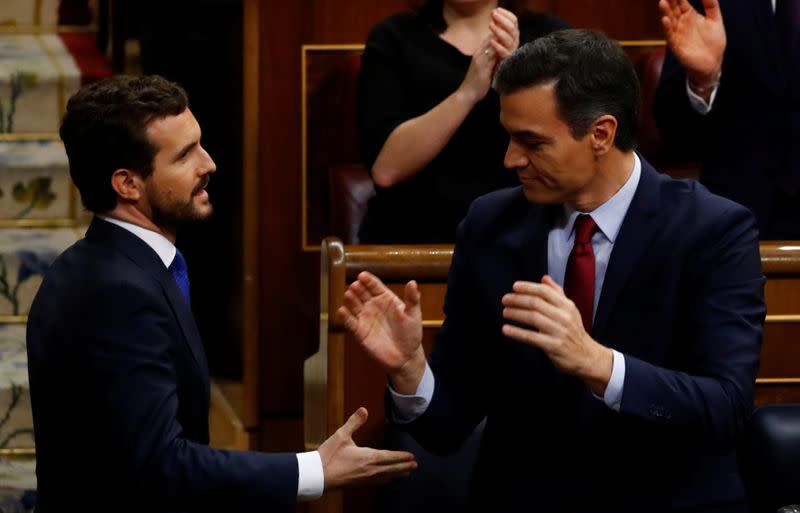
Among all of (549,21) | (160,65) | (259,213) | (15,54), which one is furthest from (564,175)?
(15,54)

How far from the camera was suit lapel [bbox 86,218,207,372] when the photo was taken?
1329mm

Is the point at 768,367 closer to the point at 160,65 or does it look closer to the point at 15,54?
the point at 160,65

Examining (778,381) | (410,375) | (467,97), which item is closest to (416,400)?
(410,375)

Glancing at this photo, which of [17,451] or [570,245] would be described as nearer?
[570,245]

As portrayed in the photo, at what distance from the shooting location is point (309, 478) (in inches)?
53.2

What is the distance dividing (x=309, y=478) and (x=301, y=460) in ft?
0.06

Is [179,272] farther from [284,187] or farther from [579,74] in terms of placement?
[284,187]

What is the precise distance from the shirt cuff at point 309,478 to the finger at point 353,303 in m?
0.15

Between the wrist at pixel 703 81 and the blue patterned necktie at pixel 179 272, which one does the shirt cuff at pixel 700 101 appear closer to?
the wrist at pixel 703 81

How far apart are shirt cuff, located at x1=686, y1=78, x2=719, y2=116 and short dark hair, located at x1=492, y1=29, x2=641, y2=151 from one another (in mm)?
614

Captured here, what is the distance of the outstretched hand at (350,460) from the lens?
1363 mm

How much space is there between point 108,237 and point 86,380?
5.9 inches

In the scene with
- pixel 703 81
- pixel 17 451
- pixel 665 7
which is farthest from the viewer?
pixel 17 451

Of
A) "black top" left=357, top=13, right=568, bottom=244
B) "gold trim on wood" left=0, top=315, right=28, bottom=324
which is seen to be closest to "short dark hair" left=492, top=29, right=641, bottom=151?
"black top" left=357, top=13, right=568, bottom=244
